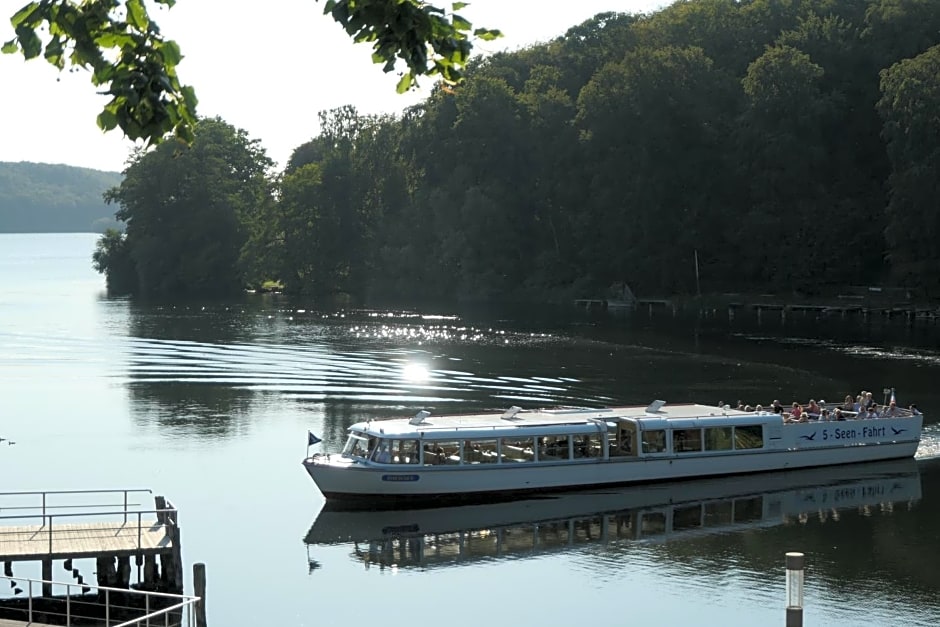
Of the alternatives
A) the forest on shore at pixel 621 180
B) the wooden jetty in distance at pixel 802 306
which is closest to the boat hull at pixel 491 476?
the wooden jetty in distance at pixel 802 306

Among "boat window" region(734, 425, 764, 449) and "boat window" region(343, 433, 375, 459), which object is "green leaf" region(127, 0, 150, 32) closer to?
"boat window" region(343, 433, 375, 459)

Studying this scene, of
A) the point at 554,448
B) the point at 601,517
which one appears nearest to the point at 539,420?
the point at 554,448

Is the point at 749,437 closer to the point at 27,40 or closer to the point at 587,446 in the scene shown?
the point at 587,446

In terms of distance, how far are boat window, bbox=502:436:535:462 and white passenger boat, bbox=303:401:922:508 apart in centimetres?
4

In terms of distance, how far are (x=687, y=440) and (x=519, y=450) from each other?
7023 millimetres

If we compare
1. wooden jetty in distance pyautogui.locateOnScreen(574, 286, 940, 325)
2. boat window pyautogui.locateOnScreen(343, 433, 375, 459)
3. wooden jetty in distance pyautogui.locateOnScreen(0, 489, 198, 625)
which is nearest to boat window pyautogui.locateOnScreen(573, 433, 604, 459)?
boat window pyautogui.locateOnScreen(343, 433, 375, 459)

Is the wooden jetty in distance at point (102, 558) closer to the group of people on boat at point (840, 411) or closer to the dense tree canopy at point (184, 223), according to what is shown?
the group of people on boat at point (840, 411)

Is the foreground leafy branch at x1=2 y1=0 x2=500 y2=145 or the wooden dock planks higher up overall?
the foreground leafy branch at x1=2 y1=0 x2=500 y2=145

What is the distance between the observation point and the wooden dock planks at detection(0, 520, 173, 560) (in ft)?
99.5

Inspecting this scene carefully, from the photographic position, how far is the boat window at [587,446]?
44.9m

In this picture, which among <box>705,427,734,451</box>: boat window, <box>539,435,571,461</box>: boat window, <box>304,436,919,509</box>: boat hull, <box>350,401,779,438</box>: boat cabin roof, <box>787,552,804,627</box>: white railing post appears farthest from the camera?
<box>705,427,734,451</box>: boat window

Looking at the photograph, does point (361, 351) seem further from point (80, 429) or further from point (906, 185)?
point (906, 185)

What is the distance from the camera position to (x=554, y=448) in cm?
4478

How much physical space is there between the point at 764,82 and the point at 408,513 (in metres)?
80.4
